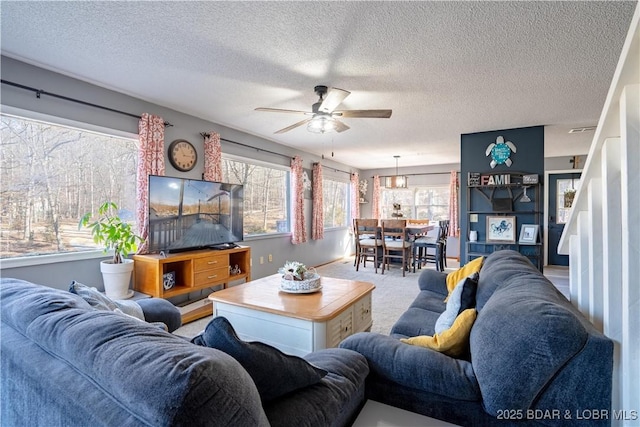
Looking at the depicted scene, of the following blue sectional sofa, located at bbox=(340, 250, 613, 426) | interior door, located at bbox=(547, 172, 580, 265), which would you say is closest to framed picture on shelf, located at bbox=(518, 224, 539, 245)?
interior door, located at bbox=(547, 172, 580, 265)

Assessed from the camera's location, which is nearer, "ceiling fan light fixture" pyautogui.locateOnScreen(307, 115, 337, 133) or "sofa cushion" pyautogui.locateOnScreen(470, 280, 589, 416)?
"sofa cushion" pyautogui.locateOnScreen(470, 280, 589, 416)

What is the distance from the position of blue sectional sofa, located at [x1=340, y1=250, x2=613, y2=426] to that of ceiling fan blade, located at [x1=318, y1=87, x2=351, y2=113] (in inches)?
70.9

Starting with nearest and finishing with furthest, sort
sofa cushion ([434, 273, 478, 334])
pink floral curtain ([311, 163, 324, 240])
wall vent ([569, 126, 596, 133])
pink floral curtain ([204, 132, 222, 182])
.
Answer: sofa cushion ([434, 273, 478, 334]) < pink floral curtain ([204, 132, 222, 182]) < wall vent ([569, 126, 596, 133]) < pink floral curtain ([311, 163, 324, 240])

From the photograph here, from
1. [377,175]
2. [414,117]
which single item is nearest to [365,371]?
[414,117]

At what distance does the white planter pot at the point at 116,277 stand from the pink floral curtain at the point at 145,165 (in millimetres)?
374

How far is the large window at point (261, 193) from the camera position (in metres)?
4.67

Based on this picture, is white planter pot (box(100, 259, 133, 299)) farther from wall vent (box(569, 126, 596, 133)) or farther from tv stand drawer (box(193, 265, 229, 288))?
wall vent (box(569, 126, 596, 133))

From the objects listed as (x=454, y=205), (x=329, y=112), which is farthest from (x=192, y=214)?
(x=454, y=205)

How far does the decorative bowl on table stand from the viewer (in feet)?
8.23

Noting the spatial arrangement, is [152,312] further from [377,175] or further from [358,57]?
[377,175]

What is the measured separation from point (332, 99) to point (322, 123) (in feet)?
1.05

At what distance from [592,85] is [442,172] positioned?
4850mm

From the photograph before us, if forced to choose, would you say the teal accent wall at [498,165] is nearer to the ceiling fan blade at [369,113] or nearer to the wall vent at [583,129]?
the wall vent at [583,129]

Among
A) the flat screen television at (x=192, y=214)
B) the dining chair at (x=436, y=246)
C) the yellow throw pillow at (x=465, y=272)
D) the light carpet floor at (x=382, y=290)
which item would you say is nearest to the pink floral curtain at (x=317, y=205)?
the light carpet floor at (x=382, y=290)
